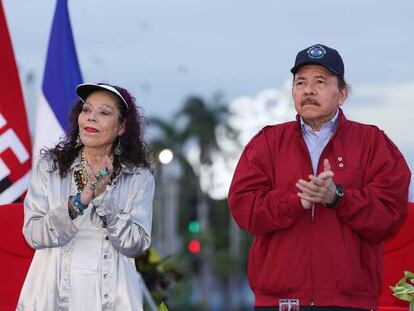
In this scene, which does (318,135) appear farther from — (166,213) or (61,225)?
(166,213)

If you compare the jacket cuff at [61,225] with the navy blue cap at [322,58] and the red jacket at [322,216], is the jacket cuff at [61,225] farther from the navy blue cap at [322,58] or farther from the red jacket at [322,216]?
the navy blue cap at [322,58]

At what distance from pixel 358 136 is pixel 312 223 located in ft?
1.62

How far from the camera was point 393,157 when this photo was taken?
5473 mm

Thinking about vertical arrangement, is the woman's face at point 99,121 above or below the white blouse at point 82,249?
above

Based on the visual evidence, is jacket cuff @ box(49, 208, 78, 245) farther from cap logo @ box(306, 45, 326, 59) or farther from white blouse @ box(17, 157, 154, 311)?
cap logo @ box(306, 45, 326, 59)

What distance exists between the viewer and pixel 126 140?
570 centimetres

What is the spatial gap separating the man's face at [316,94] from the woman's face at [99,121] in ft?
2.87

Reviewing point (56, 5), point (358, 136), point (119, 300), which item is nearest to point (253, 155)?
point (358, 136)

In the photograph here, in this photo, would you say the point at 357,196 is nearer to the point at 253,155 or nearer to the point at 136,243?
the point at 253,155

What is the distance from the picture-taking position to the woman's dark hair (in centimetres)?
562

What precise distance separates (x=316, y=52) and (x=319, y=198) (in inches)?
30.2

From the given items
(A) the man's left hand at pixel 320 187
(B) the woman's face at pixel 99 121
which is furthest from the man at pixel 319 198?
(B) the woman's face at pixel 99 121

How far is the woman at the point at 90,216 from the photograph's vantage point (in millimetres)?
5273

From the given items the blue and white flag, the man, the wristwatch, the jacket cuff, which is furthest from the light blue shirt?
the blue and white flag
